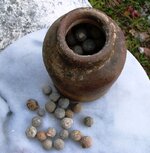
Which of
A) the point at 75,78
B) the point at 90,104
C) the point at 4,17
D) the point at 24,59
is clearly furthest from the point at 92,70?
the point at 4,17

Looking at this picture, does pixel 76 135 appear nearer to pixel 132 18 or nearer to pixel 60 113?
pixel 60 113

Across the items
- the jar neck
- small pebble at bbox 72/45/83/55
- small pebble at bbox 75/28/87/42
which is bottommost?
small pebble at bbox 72/45/83/55

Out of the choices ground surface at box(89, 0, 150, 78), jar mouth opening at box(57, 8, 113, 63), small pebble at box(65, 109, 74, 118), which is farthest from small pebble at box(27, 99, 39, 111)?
ground surface at box(89, 0, 150, 78)

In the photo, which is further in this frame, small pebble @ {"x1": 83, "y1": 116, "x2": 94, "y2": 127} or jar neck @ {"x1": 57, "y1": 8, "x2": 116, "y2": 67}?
small pebble @ {"x1": 83, "y1": 116, "x2": 94, "y2": 127}

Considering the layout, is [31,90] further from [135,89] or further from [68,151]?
[135,89]

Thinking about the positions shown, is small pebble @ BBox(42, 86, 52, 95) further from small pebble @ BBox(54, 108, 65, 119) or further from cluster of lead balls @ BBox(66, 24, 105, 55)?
cluster of lead balls @ BBox(66, 24, 105, 55)

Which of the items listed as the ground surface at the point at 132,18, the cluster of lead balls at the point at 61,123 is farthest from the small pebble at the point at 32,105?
the ground surface at the point at 132,18

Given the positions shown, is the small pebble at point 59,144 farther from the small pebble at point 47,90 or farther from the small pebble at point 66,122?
the small pebble at point 47,90
